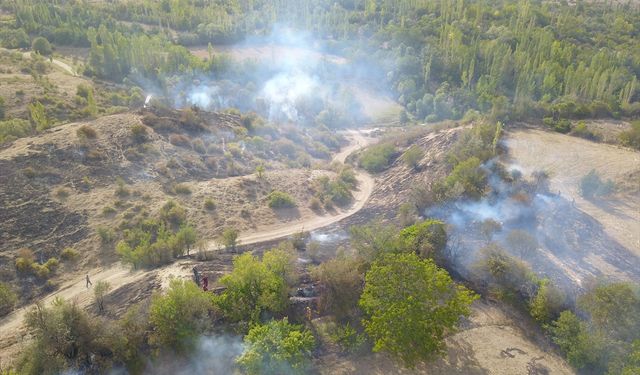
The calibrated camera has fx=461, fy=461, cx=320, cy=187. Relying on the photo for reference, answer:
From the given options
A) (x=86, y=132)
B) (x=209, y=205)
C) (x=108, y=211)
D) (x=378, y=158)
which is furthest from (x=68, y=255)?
(x=378, y=158)

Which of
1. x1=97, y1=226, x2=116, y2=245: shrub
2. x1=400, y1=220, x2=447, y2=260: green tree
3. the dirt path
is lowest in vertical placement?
the dirt path

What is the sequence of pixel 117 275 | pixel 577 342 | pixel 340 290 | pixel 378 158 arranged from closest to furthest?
pixel 577 342, pixel 340 290, pixel 117 275, pixel 378 158

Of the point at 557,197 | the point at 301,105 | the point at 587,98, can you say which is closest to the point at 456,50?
the point at 587,98

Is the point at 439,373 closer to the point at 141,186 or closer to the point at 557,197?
the point at 557,197

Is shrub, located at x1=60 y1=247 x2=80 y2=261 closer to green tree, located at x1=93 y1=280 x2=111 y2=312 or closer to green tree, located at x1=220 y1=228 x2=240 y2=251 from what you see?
green tree, located at x1=93 y1=280 x2=111 y2=312

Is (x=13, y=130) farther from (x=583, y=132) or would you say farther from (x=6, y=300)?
(x=583, y=132)

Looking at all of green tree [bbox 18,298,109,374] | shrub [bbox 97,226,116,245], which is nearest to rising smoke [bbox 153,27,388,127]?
shrub [bbox 97,226,116,245]
